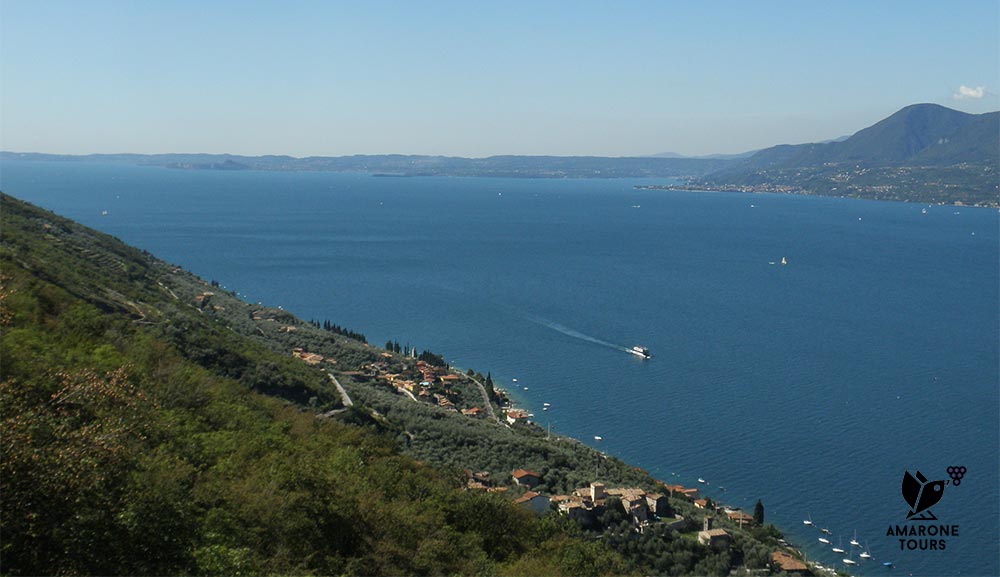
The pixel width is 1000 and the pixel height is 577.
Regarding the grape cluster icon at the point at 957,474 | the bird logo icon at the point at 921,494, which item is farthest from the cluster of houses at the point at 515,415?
the grape cluster icon at the point at 957,474

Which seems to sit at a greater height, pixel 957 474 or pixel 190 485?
pixel 190 485

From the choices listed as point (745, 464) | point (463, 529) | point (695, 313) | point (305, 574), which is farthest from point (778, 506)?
point (695, 313)

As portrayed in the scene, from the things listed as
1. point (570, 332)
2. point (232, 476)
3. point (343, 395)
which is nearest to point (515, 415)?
point (343, 395)

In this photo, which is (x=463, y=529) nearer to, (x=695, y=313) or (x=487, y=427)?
(x=487, y=427)

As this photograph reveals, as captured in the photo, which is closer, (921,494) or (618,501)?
(618,501)

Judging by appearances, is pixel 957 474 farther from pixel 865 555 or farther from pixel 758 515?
pixel 758 515

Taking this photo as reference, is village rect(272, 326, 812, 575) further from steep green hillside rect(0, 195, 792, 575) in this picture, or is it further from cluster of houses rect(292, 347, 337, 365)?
cluster of houses rect(292, 347, 337, 365)
